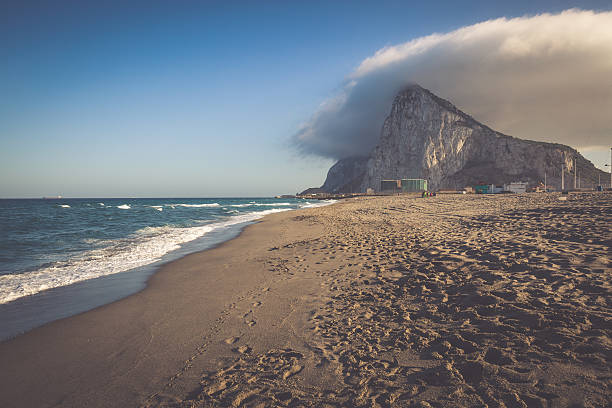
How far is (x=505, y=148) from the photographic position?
12275cm

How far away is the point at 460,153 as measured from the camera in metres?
125

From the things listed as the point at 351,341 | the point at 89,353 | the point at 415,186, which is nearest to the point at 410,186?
the point at 415,186

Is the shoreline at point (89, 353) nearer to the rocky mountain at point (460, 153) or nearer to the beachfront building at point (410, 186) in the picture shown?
the beachfront building at point (410, 186)

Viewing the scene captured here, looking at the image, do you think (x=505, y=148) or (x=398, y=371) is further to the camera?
(x=505, y=148)

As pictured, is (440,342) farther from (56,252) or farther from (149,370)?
(56,252)

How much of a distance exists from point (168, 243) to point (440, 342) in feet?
47.7

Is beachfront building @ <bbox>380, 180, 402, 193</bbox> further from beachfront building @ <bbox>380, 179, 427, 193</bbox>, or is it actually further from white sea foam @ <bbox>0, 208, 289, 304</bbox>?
white sea foam @ <bbox>0, 208, 289, 304</bbox>

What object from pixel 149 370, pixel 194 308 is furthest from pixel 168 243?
pixel 149 370

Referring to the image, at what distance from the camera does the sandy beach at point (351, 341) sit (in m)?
2.99

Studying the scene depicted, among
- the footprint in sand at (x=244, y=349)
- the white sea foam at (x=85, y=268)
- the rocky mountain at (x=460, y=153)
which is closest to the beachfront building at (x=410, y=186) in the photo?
the rocky mountain at (x=460, y=153)

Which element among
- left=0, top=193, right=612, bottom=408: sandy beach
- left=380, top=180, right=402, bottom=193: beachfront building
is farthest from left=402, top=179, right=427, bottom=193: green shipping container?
left=0, top=193, right=612, bottom=408: sandy beach

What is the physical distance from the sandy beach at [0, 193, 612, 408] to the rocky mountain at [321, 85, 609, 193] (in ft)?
419

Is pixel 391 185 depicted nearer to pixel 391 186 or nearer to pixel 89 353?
pixel 391 186

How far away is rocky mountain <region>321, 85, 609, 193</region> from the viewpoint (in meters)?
119
